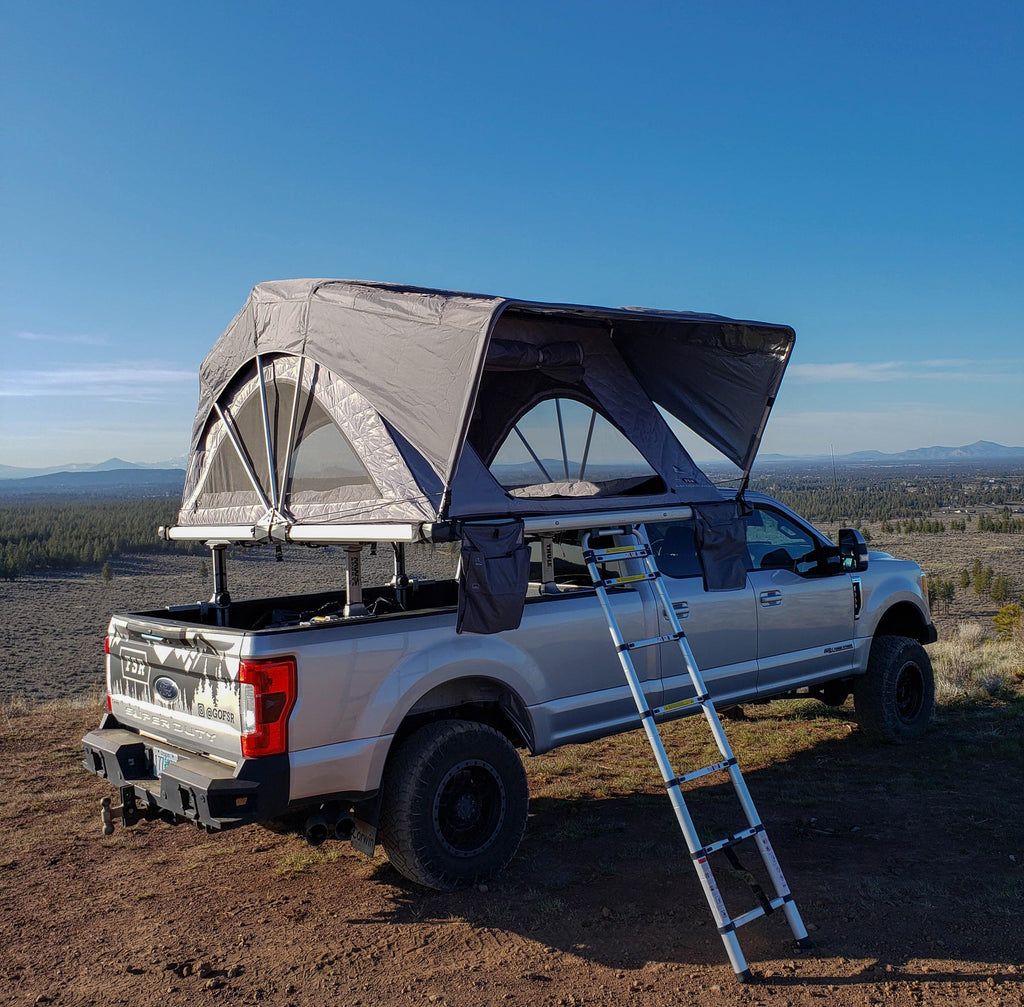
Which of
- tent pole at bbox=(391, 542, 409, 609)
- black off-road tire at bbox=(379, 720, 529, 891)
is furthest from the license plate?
tent pole at bbox=(391, 542, 409, 609)

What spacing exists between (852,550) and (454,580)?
3.07 meters

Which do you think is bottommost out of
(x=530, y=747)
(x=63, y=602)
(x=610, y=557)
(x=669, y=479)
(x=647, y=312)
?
(x=63, y=602)

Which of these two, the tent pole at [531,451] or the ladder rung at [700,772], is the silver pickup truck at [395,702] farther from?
the ladder rung at [700,772]

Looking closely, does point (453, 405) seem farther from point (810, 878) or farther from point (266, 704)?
point (810, 878)

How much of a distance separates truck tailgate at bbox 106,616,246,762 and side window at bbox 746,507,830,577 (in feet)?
13.1

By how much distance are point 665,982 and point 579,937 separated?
1.72ft

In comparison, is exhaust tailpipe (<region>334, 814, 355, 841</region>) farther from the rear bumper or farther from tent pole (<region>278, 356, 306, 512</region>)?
tent pole (<region>278, 356, 306, 512</region>)

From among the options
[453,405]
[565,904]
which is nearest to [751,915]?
[565,904]

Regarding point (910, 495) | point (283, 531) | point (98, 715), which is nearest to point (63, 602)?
point (98, 715)

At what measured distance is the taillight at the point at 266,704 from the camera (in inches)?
170

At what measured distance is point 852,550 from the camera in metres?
7.43

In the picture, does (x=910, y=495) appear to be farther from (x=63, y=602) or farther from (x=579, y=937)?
(x=579, y=937)

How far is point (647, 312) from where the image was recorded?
5426 millimetres

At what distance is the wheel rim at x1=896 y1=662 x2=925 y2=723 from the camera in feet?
25.6
